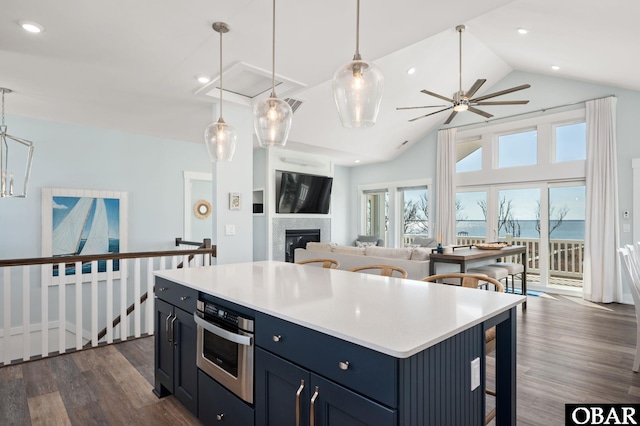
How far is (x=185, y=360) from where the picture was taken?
6.99 ft

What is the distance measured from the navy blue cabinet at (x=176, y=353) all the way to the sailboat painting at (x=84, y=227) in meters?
3.06

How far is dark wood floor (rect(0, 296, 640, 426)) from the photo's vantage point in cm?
220

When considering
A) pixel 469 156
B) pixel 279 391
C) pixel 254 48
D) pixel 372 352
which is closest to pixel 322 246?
pixel 254 48

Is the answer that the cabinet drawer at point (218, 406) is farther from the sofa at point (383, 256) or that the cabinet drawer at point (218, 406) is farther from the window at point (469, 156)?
the window at point (469, 156)

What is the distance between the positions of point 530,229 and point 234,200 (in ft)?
17.8

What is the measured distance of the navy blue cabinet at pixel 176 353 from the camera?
206 cm

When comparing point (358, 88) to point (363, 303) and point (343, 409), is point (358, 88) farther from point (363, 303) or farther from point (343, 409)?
point (343, 409)

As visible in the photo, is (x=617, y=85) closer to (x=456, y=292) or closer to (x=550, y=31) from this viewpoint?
(x=550, y=31)

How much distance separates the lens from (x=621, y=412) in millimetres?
2217

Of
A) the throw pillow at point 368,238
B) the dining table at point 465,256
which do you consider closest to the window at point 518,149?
the dining table at point 465,256

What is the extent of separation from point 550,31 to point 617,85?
196 cm

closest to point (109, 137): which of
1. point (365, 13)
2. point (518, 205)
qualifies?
point (365, 13)

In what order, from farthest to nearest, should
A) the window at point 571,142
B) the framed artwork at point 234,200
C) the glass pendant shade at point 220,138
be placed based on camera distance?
the window at point 571,142, the framed artwork at point 234,200, the glass pendant shade at point 220,138

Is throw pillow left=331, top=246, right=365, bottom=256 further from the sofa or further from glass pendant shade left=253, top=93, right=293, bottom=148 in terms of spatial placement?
glass pendant shade left=253, top=93, right=293, bottom=148
